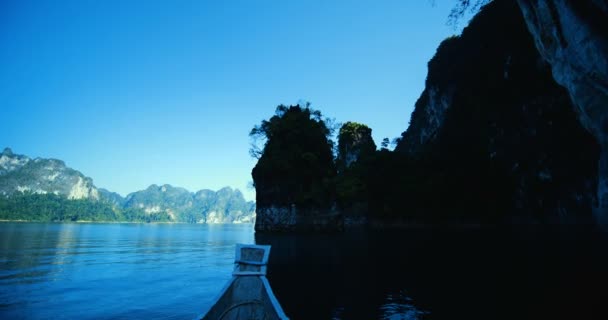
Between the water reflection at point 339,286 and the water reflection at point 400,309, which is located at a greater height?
the water reflection at point 400,309

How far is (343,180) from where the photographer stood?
178 ft

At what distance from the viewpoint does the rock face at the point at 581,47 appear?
1067 cm

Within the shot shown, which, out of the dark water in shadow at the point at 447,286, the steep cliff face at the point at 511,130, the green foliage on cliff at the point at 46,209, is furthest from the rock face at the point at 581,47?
the green foliage on cliff at the point at 46,209

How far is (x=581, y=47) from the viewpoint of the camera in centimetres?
1168

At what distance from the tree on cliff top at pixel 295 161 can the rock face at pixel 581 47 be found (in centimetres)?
3647

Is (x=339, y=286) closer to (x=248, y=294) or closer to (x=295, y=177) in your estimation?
(x=248, y=294)

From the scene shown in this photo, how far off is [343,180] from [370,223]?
22.9 m

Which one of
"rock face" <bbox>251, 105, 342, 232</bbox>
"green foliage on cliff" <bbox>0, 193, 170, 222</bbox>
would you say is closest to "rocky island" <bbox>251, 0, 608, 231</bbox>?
"rock face" <bbox>251, 105, 342, 232</bbox>

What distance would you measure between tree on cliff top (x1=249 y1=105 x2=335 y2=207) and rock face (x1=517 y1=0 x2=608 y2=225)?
120ft

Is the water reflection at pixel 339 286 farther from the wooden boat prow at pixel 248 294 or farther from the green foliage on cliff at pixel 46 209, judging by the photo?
the green foliage on cliff at pixel 46 209

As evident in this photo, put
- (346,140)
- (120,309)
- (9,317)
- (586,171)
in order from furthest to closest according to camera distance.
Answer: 1. (346,140)
2. (586,171)
3. (120,309)
4. (9,317)

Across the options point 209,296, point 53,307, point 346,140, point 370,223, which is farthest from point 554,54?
point 346,140

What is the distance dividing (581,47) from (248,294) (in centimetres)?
1590

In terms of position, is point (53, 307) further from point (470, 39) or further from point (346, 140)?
point (346, 140)
